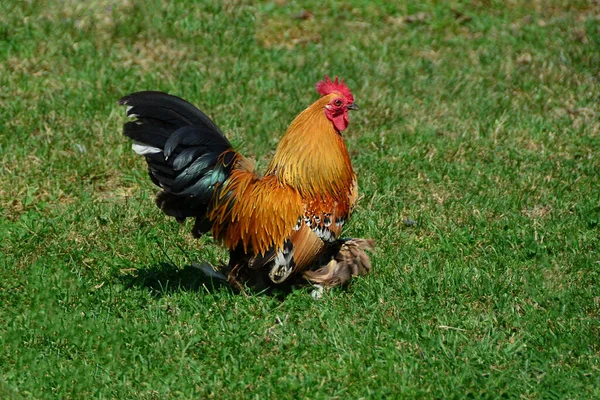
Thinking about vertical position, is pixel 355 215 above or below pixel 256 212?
below

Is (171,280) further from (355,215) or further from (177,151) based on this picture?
(355,215)

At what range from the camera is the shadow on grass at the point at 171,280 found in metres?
5.15

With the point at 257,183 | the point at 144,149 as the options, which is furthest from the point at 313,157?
the point at 144,149

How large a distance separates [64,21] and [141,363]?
4.94 metres

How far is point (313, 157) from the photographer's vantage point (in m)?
4.79

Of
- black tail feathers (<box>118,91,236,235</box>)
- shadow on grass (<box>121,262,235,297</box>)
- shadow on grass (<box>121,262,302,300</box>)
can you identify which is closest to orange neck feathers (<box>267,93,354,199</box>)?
black tail feathers (<box>118,91,236,235</box>)

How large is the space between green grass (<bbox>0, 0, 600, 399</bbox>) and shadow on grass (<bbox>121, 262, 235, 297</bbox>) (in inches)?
0.7

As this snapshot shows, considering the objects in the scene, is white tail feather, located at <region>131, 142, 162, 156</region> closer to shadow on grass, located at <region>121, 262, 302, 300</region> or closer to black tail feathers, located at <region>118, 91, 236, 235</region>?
black tail feathers, located at <region>118, 91, 236, 235</region>

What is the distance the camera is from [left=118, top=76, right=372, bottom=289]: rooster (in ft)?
15.1

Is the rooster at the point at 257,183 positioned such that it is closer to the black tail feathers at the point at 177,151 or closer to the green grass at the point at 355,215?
the black tail feathers at the point at 177,151

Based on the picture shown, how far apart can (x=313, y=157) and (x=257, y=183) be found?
0.37 metres

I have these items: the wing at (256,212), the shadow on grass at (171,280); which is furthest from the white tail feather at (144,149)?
the shadow on grass at (171,280)

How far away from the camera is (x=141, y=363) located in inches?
175

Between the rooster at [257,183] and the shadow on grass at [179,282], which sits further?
the shadow on grass at [179,282]
